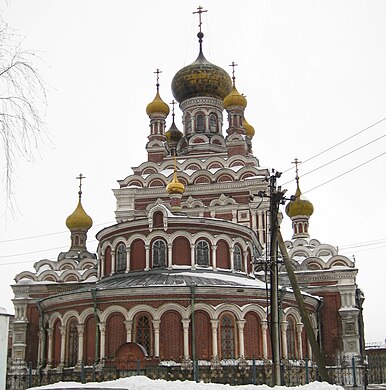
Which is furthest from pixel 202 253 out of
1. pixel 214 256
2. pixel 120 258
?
pixel 120 258

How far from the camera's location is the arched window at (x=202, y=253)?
92.3 ft

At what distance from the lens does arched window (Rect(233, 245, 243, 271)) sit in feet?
95.3

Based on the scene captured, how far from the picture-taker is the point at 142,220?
93.2ft

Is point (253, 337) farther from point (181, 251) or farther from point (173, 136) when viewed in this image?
point (173, 136)

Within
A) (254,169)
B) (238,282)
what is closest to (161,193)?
(254,169)

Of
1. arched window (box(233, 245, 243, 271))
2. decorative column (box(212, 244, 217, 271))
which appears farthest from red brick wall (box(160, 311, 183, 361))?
arched window (box(233, 245, 243, 271))

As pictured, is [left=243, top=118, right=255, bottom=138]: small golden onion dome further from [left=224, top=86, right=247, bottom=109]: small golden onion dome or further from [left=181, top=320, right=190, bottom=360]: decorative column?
[left=181, top=320, right=190, bottom=360]: decorative column

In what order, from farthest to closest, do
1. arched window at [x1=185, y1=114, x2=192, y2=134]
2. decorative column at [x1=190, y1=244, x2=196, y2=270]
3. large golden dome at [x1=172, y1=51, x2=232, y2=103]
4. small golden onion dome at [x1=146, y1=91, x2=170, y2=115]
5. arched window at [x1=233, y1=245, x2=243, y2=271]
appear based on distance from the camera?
arched window at [x1=185, y1=114, x2=192, y2=134] < large golden dome at [x1=172, y1=51, x2=232, y2=103] < small golden onion dome at [x1=146, y1=91, x2=170, y2=115] < arched window at [x1=233, y1=245, x2=243, y2=271] < decorative column at [x1=190, y1=244, x2=196, y2=270]

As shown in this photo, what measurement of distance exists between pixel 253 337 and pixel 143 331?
4.29 m

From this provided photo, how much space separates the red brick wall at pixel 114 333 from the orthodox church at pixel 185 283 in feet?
0.13

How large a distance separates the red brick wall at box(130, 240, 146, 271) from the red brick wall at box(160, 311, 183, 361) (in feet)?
11.0

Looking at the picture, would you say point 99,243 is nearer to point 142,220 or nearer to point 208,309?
point 142,220

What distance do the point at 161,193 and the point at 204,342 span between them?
13.0 metres

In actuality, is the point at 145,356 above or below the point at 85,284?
below
